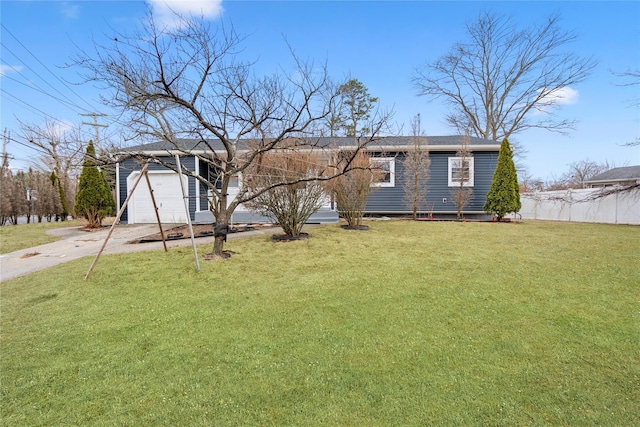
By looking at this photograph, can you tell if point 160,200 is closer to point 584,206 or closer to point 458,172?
point 458,172

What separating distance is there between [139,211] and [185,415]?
14030 millimetres

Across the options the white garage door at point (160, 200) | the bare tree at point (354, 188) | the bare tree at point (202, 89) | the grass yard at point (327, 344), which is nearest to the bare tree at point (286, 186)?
the bare tree at point (202, 89)

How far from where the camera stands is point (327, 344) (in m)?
2.97

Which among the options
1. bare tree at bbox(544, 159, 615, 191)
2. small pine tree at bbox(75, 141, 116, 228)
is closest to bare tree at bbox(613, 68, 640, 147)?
small pine tree at bbox(75, 141, 116, 228)

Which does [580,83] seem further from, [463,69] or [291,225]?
[291,225]

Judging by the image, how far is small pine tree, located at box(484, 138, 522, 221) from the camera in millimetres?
12539

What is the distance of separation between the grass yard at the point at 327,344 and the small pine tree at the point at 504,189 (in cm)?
704

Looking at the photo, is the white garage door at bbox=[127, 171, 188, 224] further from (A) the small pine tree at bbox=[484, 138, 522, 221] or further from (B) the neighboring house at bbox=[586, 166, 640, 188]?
(B) the neighboring house at bbox=[586, 166, 640, 188]

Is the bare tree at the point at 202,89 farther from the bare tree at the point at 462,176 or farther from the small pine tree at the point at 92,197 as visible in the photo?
the bare tree at the point at 462,176

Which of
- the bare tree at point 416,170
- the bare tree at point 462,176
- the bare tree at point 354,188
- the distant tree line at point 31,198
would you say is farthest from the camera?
the distant tree line at point 31,198

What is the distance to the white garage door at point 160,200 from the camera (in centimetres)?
1378

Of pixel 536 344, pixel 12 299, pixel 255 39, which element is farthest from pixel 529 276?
pixel 12 299

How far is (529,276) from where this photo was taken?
4.93 metres

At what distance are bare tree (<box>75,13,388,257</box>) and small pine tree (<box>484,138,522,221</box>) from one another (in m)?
8.21
